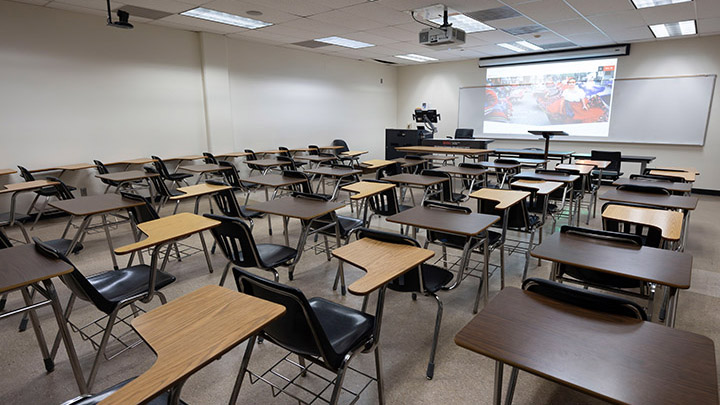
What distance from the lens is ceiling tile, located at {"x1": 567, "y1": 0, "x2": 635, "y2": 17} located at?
4.73m

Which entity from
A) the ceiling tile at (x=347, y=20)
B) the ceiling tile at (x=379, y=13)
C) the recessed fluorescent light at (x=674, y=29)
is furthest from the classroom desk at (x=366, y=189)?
the recessed fluorescent light at (x=674, y=29)

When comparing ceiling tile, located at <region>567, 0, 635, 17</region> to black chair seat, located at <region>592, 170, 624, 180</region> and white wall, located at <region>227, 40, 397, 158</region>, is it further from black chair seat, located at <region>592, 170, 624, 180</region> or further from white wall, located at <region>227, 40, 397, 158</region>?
white wall, located at <region>227, 40, 397, 158</region>

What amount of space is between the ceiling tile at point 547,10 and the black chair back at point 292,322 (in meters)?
5.08

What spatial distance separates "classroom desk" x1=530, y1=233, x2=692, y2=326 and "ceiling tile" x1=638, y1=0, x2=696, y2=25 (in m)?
4.73

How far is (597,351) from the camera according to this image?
3.76 feet

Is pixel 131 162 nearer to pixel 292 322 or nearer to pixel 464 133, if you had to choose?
pixel 292 322

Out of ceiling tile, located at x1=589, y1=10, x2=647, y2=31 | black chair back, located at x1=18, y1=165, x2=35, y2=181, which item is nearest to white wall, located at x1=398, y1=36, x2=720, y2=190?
ceiling tile, located at x1=589, y1=10, x2=647, y2=31

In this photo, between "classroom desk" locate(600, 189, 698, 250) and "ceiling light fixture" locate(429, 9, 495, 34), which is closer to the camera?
"classroom desk" locate(600, 189, 698, 250)

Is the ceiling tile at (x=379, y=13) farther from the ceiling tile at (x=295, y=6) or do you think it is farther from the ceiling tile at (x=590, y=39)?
the ceiling tile at (x=590, y=39)

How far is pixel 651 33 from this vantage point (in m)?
6.55

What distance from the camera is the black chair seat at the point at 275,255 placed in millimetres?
2588

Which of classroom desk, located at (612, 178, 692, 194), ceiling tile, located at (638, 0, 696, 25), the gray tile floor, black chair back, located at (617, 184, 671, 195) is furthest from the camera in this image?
ceiling tile, located at (638, 0, 696, 25)

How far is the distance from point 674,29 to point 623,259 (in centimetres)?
682

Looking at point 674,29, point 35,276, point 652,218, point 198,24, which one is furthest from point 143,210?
point 674,29
